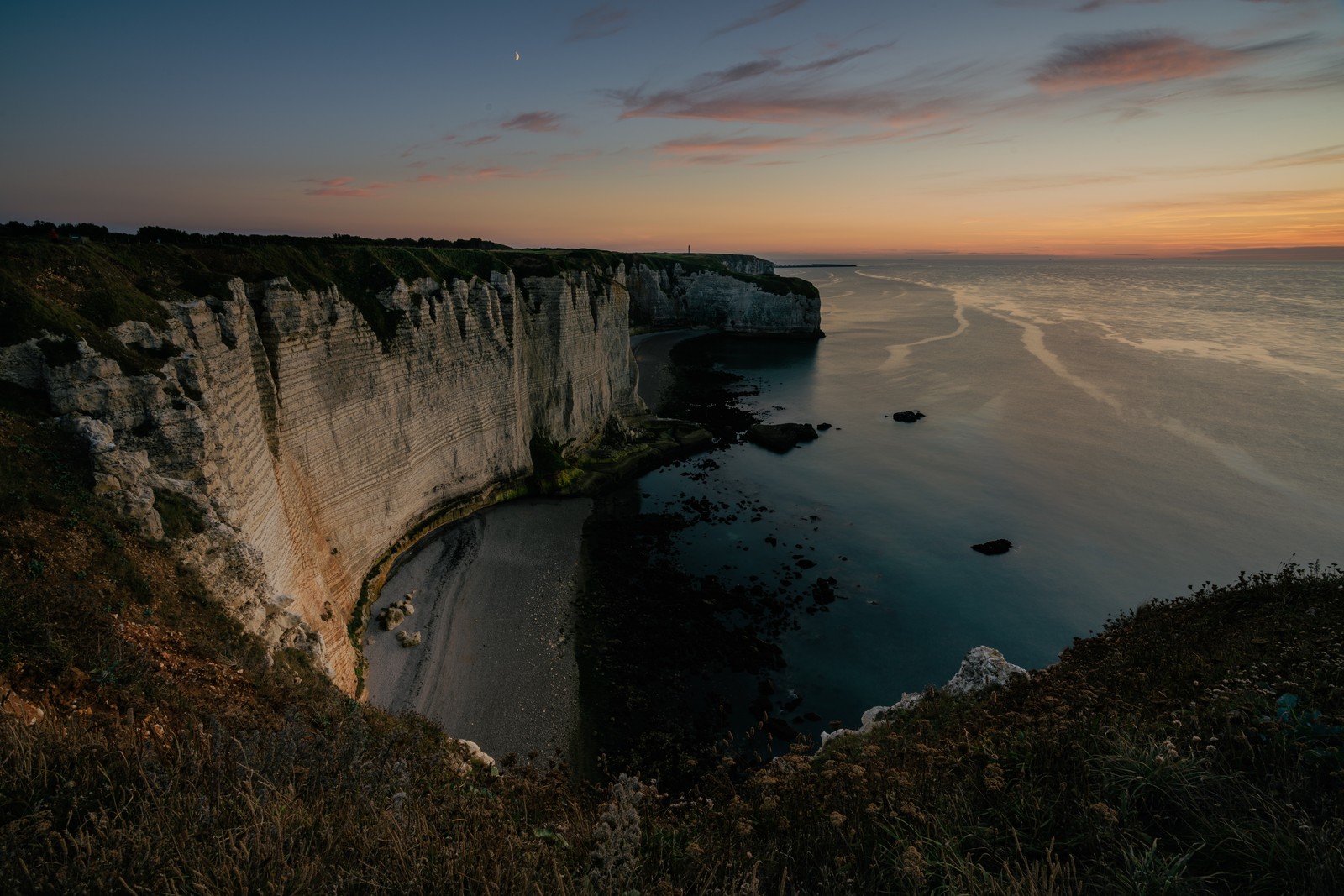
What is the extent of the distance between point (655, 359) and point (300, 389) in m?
64.9

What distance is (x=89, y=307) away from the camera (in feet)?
44.1

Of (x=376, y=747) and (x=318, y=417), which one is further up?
(x=318, y=417)

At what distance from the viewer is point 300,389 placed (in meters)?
20.5

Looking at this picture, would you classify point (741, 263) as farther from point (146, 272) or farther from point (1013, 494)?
point (146, 272)

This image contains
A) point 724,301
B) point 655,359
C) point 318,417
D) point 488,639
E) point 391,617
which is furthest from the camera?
Answer: point 724,301

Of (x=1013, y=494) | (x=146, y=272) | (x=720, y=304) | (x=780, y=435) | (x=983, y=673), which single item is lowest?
(x=1013, y=494)

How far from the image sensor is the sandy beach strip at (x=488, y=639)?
18500 mm

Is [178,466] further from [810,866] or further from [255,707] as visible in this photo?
[810,866]

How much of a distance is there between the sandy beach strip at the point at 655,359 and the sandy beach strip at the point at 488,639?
96.6ft

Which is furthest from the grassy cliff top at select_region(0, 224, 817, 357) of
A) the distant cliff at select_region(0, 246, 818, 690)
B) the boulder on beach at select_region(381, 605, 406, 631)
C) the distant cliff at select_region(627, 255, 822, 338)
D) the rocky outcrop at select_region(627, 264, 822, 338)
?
the distant cliff at select_region(627, 255, 822, 338)

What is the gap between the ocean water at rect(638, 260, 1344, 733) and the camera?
2519 centimetres

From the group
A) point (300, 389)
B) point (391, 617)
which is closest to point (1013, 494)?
point (391, 617)

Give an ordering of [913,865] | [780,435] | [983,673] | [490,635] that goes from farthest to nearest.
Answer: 1. [780,435]
2. [490,635]
3. [983,673]
4. [913,865]

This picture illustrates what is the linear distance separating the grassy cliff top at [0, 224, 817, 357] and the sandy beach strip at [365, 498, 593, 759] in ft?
36.0
